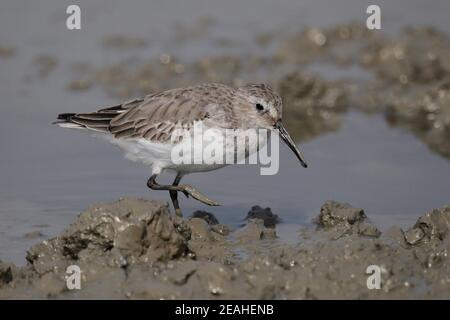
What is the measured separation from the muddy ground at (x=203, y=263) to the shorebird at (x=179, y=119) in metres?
1.14

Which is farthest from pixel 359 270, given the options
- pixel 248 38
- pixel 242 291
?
pixel 248 38

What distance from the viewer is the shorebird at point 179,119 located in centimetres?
855

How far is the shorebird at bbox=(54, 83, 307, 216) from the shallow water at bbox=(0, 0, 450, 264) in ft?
2.60

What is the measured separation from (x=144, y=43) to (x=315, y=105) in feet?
9.48

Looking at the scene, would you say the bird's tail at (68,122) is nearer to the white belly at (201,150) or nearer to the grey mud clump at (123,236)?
the white belly at (201,150)

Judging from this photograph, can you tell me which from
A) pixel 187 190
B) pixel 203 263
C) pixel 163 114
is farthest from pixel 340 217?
pixel 203 263

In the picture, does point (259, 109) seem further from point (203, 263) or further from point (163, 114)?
point (203, 263)

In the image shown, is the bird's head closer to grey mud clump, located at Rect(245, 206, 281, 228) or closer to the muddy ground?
grey mud clump, located at Rect(245, 206, 281, 228)

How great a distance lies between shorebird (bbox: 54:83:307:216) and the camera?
8.55 metres

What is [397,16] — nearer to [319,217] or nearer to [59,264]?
[319,217]

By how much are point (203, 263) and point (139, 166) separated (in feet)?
13.8

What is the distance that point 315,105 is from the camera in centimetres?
1269

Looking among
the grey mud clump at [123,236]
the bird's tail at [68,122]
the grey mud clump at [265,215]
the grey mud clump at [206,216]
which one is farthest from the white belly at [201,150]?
the grey mud clump at [123,236]

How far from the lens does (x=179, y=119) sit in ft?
28.1
